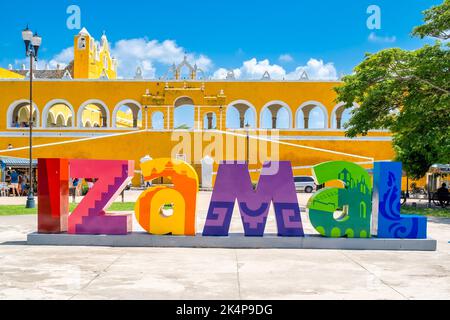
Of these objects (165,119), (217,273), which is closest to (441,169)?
(165,119)

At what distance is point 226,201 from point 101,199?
7.94 ft

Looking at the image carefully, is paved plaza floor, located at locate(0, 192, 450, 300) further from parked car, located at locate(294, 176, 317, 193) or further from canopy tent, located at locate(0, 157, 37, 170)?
parked car, located at locate(294, 176, 317, 193)

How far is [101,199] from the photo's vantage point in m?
10.4

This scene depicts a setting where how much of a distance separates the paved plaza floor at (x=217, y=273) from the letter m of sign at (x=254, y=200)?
0.73m

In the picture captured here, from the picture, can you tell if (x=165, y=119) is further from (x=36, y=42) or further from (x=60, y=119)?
(x=36, y=42)

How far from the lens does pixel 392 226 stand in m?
10.5

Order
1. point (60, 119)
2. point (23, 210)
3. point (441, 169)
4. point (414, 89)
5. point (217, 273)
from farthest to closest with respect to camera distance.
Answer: point (60, 119) → point (441, 169) → point (414, 89) → point (23, 210) → point (217, 273)

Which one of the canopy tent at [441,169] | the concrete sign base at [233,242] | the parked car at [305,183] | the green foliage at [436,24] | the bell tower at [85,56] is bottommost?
the concrete sign base at [233,242]

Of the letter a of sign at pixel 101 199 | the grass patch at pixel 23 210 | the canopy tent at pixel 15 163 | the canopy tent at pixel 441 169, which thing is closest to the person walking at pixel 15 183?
the canopy tent at pixel 15 163

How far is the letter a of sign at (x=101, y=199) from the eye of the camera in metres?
10.4

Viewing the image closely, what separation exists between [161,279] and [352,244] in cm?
456

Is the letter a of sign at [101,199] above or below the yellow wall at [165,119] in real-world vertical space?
below

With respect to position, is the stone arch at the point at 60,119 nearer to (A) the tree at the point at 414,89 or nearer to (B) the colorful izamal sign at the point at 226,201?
(A) the tree at the point at 414,89

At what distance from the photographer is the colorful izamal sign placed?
407 inches
